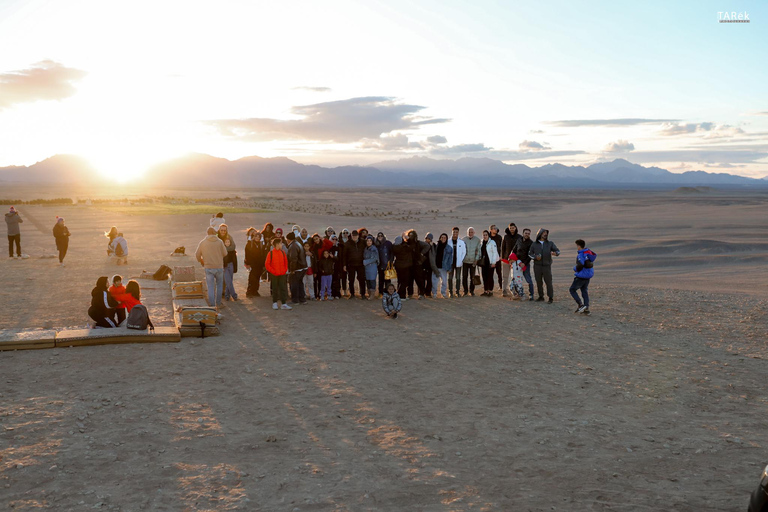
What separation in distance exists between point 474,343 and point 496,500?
16.7 ft

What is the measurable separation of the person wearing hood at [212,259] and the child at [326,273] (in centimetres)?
227

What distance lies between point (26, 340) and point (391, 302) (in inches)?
259

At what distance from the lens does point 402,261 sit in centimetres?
1332

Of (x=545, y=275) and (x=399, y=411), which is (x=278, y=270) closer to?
(x=399, y=411)

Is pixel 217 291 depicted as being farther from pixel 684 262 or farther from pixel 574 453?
pixel 684 262

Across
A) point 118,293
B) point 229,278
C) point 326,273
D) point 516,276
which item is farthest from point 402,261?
point 118,293

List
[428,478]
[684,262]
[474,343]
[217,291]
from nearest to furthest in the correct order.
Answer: [428,478] < [474,343] < [217,291] < [684,262]

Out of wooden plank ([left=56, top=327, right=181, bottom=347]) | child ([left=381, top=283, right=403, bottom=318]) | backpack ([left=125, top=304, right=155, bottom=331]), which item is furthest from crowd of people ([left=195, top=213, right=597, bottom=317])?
wooden plank ([left=56, top=327, right=181, bottom=347])

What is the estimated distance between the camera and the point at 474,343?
33.0 feet

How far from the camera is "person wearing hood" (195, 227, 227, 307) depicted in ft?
38.6

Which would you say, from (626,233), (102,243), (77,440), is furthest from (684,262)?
(102,243)

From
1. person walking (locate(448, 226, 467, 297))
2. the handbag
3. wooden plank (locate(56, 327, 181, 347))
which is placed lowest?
wooden plank (locate(56, 327, 181, 347))

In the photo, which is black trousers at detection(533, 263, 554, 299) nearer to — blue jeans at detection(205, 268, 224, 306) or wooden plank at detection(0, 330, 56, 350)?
blue jeans at detection(205, 268, 224, 306)

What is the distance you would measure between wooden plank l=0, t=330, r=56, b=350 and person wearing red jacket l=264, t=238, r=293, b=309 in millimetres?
4377
